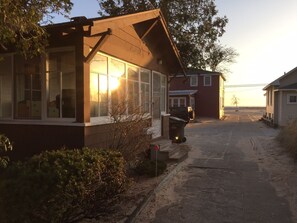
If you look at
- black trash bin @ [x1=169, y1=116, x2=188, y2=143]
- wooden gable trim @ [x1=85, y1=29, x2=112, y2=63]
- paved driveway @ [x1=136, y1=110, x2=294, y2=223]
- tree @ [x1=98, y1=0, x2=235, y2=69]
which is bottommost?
paved driveway @ [x1=136, y1=110, x2=294, y2=223]

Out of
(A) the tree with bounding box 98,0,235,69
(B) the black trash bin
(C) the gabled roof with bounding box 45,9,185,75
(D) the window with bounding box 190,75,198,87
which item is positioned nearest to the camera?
(C) the gabled roof with bounding box 45,9,185,75

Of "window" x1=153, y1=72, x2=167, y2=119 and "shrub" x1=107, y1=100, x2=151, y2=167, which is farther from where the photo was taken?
"window" x1=153, y1=72, x2=167, y2=119

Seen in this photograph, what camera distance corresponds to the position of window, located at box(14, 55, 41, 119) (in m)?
8.91

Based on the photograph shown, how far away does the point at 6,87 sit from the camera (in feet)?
31.2

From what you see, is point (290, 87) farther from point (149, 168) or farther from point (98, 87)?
point (98, 87)

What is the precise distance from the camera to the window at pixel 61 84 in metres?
8.57

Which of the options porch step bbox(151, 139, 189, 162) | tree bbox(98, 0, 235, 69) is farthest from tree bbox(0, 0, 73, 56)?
tree bbox(98, 0, 235, 69)

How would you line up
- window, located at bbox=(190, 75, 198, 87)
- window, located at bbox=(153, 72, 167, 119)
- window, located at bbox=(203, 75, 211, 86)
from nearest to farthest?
1. window, located at bbox=(153, 72, 167, 119)
2. window, located at bbox=(203, 75, 211, 86)
3. window, located at bbox=(190, 75, 198, 87)

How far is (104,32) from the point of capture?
826cm

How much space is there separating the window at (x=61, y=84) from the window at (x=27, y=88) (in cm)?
32

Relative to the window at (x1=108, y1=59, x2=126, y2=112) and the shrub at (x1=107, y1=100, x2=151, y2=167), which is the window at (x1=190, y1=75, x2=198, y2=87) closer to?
the window at (x1=108, y1=59, x2=126, y2=112)

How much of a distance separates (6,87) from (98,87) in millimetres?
2620

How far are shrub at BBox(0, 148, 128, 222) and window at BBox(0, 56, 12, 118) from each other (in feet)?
15.5

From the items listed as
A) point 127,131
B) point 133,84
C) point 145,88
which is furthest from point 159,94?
point 127,131
